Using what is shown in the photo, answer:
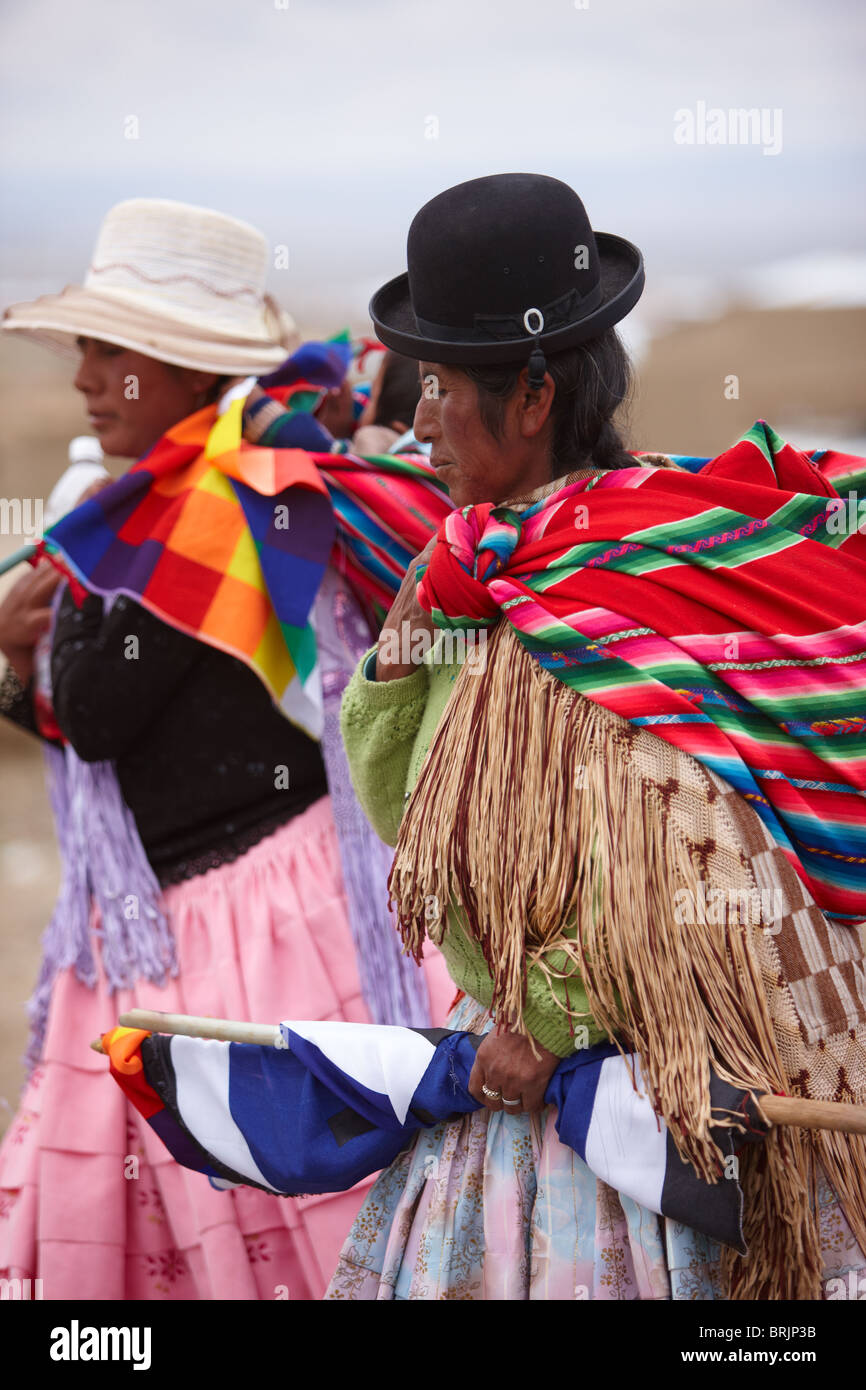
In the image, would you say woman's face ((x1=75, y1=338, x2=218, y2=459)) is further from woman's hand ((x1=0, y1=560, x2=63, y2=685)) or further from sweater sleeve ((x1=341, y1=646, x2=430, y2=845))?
sweater sleeve ((x1=341, y1=646, x2=430, y2=845))

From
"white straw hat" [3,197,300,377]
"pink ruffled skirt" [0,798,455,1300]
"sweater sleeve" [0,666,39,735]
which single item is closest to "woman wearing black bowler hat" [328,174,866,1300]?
"pink ruffled skirt" [0,798,455,1300]

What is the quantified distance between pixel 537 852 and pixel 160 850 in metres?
1.37

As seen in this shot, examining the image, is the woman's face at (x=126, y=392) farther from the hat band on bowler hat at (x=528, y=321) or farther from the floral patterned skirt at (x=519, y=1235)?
the floral patterned skirt at (x=519, y=1235)

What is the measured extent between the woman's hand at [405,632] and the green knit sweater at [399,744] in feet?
0.05

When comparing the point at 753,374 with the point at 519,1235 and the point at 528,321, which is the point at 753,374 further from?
the point at 519,1235

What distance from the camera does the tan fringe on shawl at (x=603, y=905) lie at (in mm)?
1449

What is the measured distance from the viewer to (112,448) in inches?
112

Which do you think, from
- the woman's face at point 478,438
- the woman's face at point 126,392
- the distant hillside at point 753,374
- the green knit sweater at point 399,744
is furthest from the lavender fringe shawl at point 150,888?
the distant hillside at point 753,374

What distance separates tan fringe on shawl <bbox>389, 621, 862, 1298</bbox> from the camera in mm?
1449

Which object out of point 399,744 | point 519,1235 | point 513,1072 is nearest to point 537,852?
point 513,1072

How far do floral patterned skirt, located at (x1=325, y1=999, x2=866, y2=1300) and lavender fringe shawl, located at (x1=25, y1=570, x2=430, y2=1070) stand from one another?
81cm

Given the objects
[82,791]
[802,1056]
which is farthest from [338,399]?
[802,1056]

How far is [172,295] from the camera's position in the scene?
2.84 metres

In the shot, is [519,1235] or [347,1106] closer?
[519,1235]
